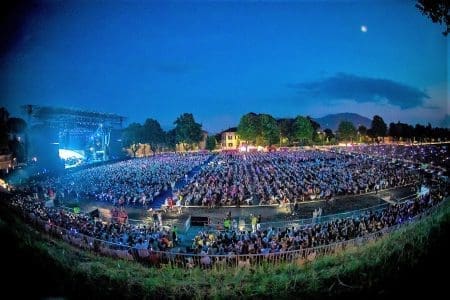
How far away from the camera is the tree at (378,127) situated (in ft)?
29.9

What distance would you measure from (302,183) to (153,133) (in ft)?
37.4

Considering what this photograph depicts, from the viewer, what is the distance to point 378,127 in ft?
31.1

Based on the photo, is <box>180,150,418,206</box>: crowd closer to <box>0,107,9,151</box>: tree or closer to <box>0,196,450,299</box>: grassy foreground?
<box>0,196,450,299</box>: grassy foreground

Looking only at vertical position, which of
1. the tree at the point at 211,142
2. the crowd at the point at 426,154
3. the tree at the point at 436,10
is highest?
the tree at the point at 436,10

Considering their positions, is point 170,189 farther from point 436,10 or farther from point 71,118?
point 436,10

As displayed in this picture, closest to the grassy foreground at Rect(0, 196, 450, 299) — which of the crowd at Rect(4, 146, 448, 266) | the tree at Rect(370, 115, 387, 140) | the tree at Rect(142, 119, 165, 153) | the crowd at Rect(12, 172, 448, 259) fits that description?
the crowd at Rect(12, 172, 448, 259)

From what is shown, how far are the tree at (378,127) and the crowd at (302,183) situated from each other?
11.1 feet

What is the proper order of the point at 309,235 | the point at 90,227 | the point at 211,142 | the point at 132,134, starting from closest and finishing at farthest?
the point at 309,235 < the point at 90,227 < the point at 132,134 < the point at 211,142

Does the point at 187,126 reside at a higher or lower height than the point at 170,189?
higher

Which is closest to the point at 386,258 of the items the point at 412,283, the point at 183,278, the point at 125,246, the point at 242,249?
the point at 412,283

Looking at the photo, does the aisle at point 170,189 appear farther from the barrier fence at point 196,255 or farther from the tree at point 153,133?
the barrier fence at point 196,255

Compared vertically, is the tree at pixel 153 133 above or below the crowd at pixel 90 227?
above

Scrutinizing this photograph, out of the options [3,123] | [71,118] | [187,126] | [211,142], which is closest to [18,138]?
[3,123]

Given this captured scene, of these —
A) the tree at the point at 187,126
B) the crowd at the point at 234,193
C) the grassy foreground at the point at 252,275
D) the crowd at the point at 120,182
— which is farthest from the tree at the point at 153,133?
the grassy foreground at the point at 252,275
